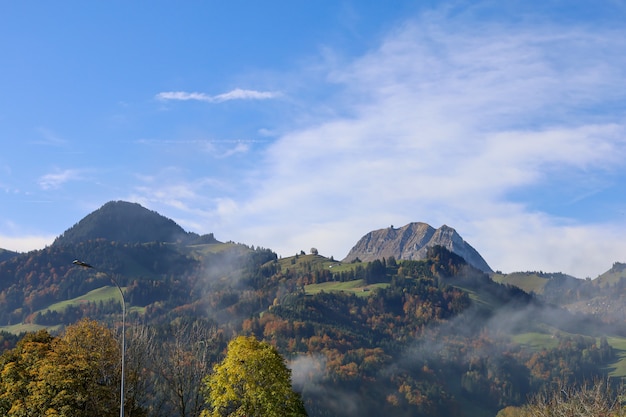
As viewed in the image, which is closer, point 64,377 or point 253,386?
point 64,377

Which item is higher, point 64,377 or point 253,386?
point 64,377

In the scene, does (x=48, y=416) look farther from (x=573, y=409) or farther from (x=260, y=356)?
(x=573, y=409)

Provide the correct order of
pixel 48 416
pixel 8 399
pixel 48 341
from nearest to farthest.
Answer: pixel 48 416, pixel 8 399, pixel 48 341

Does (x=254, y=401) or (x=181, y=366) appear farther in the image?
(x=181, y=366)

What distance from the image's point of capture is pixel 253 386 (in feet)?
234

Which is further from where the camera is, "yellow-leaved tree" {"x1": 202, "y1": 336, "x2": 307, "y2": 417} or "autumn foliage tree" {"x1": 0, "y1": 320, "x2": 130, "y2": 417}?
"yellow-leaved tree" {"x1": 202, "y1": 336, "x2": 307, "y2": 417}

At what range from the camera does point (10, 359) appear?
76.1 meters

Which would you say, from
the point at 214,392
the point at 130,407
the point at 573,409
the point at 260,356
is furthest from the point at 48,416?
the point at 573,409

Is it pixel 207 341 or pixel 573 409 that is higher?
pixel 207 341

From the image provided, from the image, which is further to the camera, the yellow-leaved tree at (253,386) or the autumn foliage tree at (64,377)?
the yellow-leaved tree at (253,386)

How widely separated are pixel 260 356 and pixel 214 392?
6.07m

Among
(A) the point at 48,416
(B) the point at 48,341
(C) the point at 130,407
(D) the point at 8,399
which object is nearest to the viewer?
(A) the point at 48,416

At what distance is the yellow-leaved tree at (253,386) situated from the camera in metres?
70.8

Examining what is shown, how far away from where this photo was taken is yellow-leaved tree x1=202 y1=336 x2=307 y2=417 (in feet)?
232
